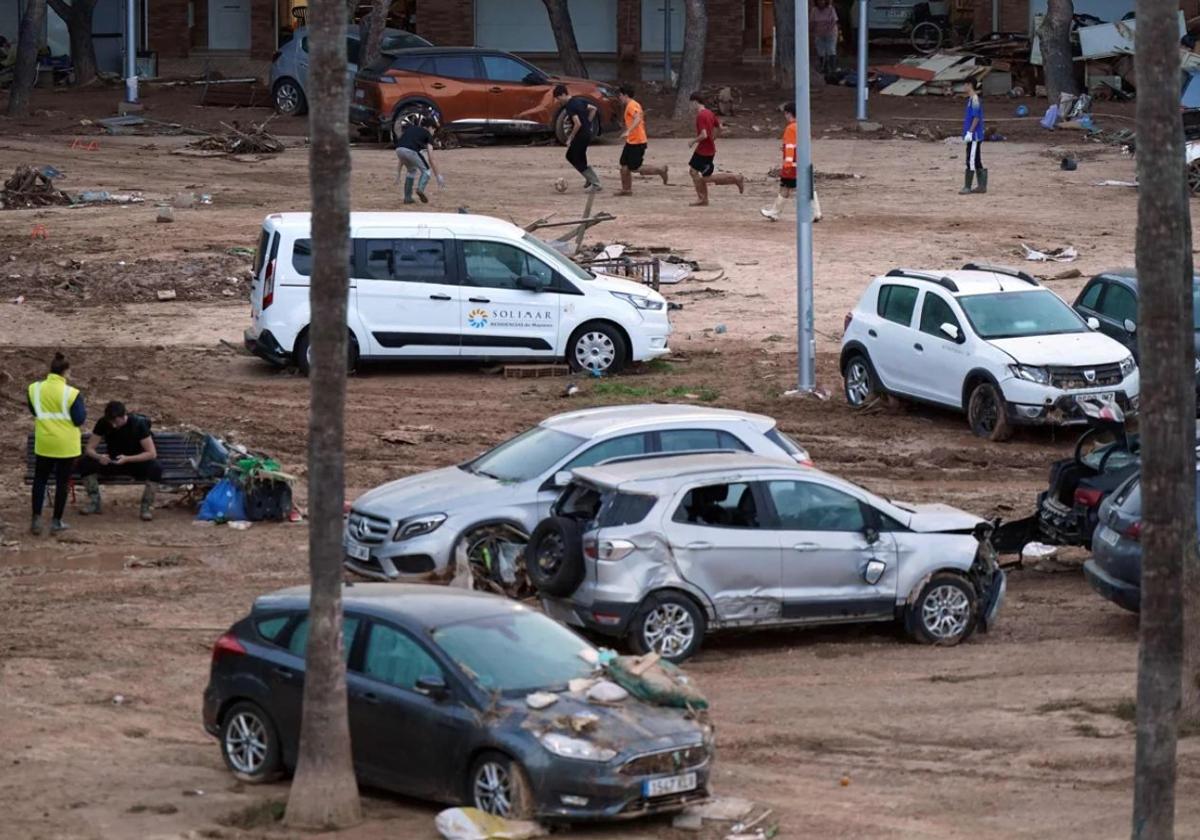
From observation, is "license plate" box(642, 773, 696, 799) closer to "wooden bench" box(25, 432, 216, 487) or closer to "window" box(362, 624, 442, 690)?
"window" box(362, 624, 442, 690)

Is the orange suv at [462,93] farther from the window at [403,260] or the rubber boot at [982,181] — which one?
the window at [403,260]

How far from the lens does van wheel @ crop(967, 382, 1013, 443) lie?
70.9 feet

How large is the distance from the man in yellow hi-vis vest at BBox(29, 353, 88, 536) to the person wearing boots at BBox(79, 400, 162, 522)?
21.2 inches

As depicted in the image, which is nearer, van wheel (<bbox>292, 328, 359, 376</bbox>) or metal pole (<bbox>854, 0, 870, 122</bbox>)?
van wheel (<bbox>292, 328, 359, 376</bbox>)

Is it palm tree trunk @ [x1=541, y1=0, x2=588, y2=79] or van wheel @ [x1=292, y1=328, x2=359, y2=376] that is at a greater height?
palm tree trunk @ [x1=541, y1=0, x2=588, y2=79]

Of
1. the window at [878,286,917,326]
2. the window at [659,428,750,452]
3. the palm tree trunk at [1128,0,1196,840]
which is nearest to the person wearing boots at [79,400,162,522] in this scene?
the window at [659,428,750,452]

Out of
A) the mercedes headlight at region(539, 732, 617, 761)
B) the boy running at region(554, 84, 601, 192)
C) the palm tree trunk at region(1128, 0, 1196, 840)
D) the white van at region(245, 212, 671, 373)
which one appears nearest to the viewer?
the palm tree trunk at region(1128, 0, 1196, 840)

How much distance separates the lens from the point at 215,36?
55.2 metres

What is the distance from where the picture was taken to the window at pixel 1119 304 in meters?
23.6

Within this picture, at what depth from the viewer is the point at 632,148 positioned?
35.6m

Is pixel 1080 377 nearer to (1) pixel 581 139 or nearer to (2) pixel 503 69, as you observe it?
(1) pixel 581 139

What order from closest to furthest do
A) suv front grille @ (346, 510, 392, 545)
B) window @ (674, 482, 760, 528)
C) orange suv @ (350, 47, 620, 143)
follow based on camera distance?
window @ (674, 482, 760, 528)
suv front grille @ (346, 510, 392, 545)
orange suv @ (350, 47, 620, 143)

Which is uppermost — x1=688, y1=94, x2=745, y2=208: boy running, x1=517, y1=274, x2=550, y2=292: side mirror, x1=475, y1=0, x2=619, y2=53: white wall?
x1=475, y1=0, x2=619, y2=53: white wall

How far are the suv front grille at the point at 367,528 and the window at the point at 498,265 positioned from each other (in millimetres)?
8730
